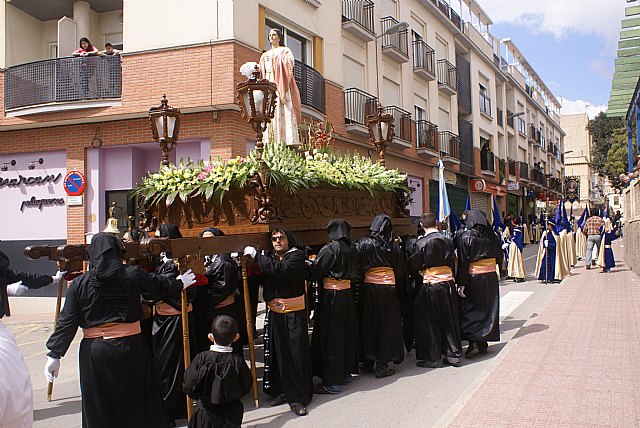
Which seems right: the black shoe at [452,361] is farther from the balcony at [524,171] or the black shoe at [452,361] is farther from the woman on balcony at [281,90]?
the balcony at [524,171]

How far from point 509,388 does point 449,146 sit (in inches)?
811

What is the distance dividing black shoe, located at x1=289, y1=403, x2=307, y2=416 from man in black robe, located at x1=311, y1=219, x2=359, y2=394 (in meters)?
0.67

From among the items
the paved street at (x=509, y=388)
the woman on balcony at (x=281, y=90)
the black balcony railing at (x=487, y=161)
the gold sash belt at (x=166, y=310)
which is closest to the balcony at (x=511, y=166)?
the black balcony railing at (x=487, y=161)

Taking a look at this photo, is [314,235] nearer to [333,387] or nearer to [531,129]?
[333,387]

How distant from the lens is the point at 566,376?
534cm

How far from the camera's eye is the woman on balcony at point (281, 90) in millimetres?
7734

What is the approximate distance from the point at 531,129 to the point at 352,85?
28178 millimetres

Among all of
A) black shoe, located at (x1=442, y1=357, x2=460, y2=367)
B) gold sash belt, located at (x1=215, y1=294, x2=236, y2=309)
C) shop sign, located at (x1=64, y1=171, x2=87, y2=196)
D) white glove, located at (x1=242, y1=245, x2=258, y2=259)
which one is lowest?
black shoe, located at (x1=442, y1=357, x2=460, y2=367)

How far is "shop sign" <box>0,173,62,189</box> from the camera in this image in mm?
13969

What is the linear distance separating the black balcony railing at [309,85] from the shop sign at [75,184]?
5.86 metres

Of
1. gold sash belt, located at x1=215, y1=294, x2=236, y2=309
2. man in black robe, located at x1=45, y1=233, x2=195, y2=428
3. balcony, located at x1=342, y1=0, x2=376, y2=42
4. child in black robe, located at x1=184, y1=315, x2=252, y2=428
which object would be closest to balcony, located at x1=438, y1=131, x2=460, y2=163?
balcony, located at x1=342, y1=0, x2=376, y2=42

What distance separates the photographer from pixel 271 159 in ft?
20.4

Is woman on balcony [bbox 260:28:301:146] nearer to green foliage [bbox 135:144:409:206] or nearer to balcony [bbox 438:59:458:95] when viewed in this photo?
green foliage [bbox 135:144:409:206]

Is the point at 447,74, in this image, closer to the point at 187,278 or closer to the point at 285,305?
the point at 285,305
